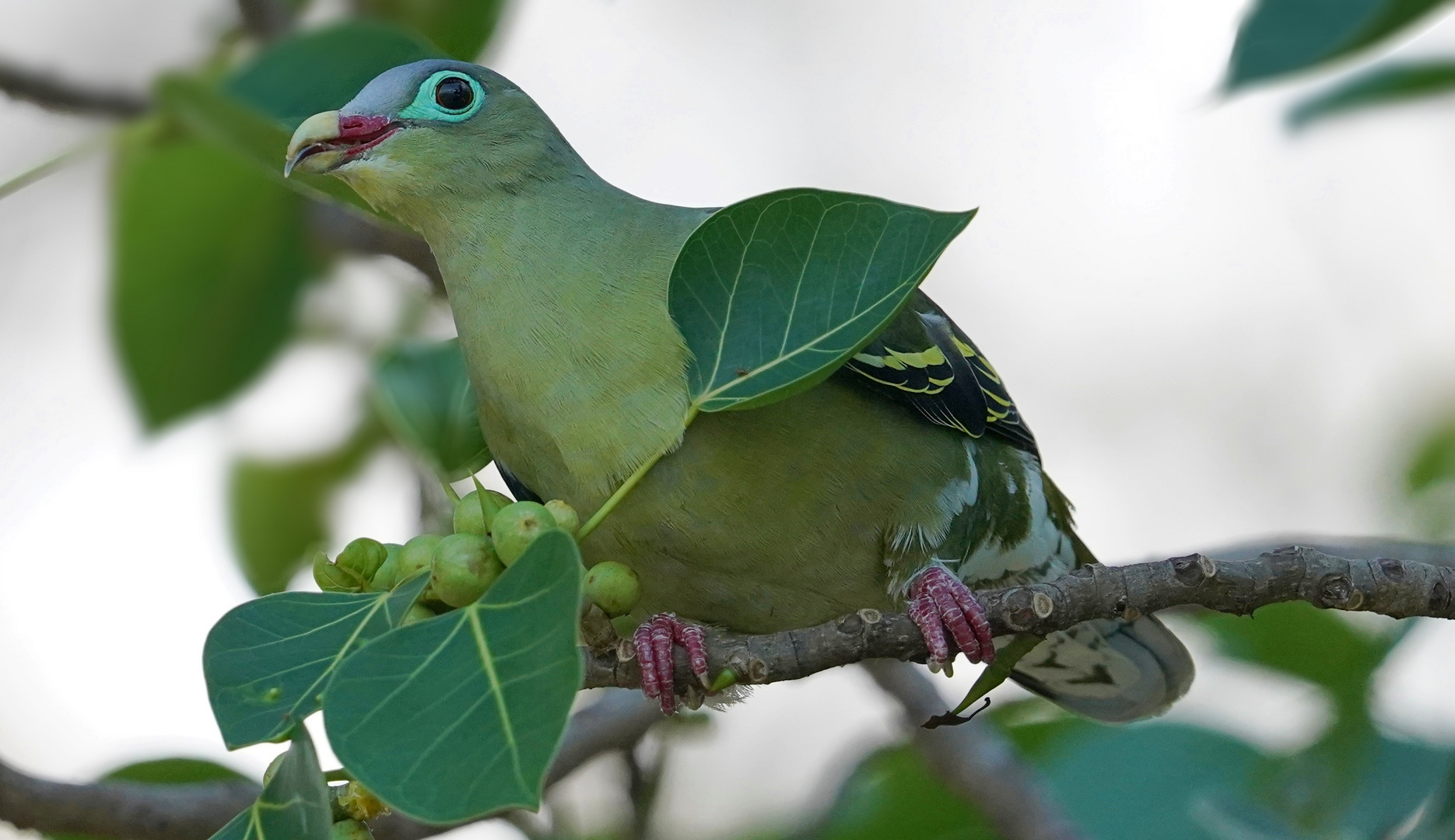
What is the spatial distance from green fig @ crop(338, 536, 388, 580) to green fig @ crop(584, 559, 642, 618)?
29 cm

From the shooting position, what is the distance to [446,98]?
8.12ft

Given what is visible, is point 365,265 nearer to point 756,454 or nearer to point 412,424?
point 412,424

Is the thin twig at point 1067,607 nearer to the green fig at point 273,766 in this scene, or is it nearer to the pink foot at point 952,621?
the pink foot at point 952,621

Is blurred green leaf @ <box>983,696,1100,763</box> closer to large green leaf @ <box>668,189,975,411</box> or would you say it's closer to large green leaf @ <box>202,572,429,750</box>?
large green leaf @ <box>668,189,975,411</box>

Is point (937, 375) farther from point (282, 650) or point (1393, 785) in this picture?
point (282, 650)

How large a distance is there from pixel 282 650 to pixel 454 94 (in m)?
1.26

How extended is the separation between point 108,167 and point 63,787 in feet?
4.26

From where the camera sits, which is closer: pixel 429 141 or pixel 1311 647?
pixel 429 141

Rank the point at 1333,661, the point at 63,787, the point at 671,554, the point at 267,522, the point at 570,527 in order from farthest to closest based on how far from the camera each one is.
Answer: the point at 267,522 → the point at 1333,661 → the point at 671,554 → the point at 63,787 → the point at 570,527

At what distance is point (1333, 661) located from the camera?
2725mm

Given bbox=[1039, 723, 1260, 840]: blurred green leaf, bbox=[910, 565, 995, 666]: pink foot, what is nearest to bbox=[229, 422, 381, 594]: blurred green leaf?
bbox=[910, 565, 995, 666]: pink foot

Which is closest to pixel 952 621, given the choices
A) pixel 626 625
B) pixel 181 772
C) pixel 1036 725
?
Result: pixel 626 625

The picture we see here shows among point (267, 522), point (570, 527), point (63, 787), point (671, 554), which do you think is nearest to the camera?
point (570, 527)

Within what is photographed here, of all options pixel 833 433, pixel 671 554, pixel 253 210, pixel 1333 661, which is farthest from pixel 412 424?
pixel 1333 661
